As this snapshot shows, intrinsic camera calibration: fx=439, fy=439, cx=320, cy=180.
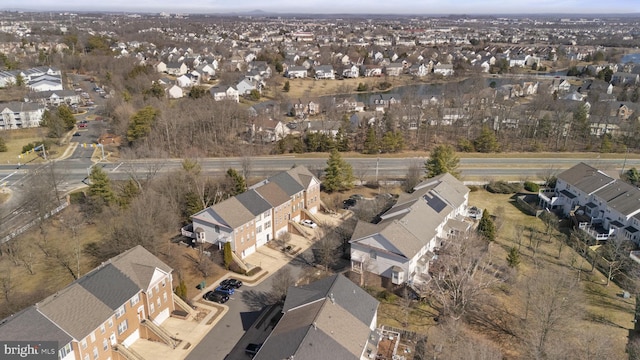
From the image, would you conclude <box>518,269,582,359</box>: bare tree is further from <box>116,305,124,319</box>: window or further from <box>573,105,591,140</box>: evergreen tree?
<box>573,105,591,140</box>: evergreen tree

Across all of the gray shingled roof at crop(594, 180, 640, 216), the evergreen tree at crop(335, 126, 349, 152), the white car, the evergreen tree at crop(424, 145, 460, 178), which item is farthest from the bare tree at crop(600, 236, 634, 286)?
the evergreen tree at crop(335, 126, 349, 152)

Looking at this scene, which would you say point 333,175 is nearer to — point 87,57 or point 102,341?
point 102,341

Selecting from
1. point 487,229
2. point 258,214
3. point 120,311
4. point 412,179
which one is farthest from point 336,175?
point 120,311

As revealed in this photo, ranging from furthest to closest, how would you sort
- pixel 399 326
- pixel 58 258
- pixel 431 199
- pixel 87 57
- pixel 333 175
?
pixel 87 57, pixel 333 175, pixel 431 199, pixel 58 258, pixel 399 326

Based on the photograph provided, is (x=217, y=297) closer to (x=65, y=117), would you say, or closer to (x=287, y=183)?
(x=287, y=183)

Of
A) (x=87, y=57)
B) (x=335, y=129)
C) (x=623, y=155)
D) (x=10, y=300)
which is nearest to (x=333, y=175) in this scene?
(x=335, y=129)

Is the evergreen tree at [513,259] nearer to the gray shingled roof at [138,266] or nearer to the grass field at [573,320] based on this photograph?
the grass field at [573,320]
